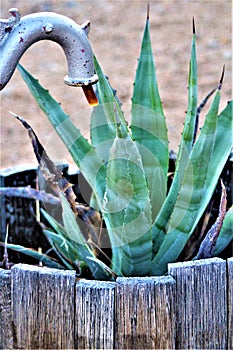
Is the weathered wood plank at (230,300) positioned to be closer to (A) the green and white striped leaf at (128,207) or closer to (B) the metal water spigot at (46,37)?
(A) the green and white striped leaf at (128,207)

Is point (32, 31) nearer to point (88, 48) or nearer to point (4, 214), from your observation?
point (88, 48)

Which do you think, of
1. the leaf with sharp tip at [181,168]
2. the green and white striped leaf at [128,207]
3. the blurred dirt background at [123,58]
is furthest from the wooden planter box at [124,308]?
the blurred dirt background at [123,58]

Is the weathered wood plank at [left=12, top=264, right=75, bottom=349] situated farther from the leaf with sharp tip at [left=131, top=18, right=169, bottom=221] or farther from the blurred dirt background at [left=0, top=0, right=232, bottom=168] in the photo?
the blurred dirt background at [left=0, top=0, right=232, bottom=168]

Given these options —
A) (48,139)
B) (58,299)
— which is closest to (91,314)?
(58,299)

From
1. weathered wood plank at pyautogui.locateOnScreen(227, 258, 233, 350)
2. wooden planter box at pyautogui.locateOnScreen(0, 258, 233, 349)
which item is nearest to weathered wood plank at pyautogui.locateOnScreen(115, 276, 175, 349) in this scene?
wooden planter box at pyautogui.locateOnScreen(0, 258, 233, 349)

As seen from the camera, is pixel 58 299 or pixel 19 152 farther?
pixel 19 152

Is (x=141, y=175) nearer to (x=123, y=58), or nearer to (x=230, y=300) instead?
(x=230, y=300)

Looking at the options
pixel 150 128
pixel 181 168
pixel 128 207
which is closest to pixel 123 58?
pixel 150 128
